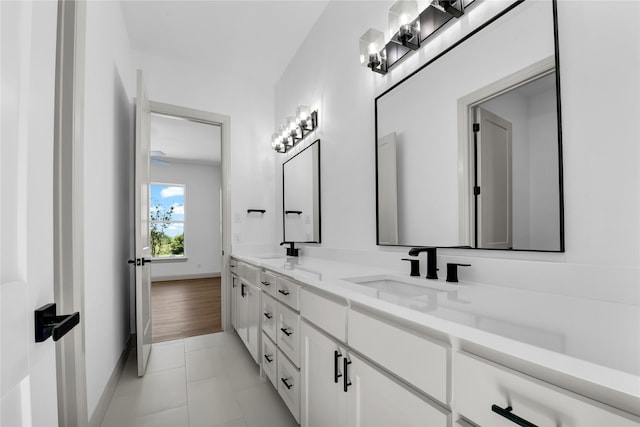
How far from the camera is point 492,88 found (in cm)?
116

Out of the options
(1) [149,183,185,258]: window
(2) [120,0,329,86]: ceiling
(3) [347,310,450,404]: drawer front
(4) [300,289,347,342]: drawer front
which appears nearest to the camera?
(3) [347,310,450,404]: drawer front

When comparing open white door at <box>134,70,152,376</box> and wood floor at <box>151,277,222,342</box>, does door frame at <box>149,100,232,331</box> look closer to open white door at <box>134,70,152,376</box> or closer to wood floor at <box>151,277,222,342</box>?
wood floor at <box>151,277,222,342</box>

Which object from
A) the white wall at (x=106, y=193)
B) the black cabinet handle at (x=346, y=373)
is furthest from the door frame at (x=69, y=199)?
the black cabinet handle at (x=346, y=373)

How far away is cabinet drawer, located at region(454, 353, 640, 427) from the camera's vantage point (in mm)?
448

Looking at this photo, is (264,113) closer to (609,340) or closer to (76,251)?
(76,251)

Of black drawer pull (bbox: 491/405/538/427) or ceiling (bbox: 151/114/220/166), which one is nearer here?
black drawer pull (bbox: 491/405/538/427)

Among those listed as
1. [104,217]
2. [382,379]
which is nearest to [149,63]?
[104,217]

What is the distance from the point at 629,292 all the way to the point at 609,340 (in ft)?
1.22

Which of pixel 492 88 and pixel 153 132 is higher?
pixel 153 132

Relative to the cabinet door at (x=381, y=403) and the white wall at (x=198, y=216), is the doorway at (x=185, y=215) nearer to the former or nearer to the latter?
the white wall at (x=198, y=216)

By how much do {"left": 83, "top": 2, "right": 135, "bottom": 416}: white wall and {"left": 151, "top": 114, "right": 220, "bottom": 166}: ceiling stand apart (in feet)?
5.31

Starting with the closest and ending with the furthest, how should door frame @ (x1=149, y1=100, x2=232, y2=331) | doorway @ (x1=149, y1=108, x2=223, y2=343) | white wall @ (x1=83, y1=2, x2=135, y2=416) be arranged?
1. white wall @ (x1=83, y1=2, x2=135, y2=416)
2. door frame @ (x1=149, y1=100, x2=232, y2=331)
3. doorway @ (x1=149, y1=108, x2=223, y2=343)

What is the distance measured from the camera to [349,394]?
104 centimetres

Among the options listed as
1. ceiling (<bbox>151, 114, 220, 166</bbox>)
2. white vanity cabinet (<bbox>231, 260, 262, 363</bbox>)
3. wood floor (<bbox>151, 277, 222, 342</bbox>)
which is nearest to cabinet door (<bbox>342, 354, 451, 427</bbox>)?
white vanity cabinet (<bbox>231, 260, 262, 363</bbox>)
